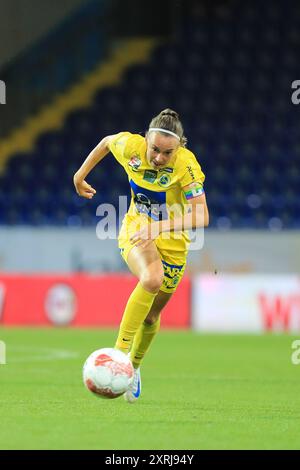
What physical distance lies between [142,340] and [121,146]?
1452 mm

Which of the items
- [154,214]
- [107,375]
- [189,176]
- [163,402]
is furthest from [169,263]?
[107,375]

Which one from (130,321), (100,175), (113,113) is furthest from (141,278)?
(113,113)

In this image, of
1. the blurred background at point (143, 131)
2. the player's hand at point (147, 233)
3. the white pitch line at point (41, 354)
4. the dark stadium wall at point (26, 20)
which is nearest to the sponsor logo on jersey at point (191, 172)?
the player's hand at point (147, 233)

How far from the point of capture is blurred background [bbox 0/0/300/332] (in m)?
17.4

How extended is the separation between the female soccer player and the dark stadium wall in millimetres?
14374

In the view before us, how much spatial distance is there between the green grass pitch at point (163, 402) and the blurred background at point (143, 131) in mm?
3624

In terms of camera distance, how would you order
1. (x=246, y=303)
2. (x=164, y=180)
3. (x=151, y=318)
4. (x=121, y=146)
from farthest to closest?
(x=246, y=303)
(x=151, y=318)
(x=121, y=146)
(x=164, y=180)

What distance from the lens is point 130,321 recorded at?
717 cm

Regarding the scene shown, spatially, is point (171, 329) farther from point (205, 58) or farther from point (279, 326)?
point (205, 58)

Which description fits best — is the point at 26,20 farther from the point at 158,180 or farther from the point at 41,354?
the point at 158,180

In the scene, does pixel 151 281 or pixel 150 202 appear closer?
pixel 151 281

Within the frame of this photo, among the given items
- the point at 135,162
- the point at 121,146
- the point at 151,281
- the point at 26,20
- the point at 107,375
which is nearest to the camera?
the point at 107,375

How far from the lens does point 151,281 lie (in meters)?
7.12
